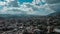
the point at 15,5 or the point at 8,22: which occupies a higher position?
the point at 15,5

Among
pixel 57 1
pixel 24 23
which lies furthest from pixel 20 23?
pixel 57 1

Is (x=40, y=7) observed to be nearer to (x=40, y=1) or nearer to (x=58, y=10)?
(x=40, y=1)

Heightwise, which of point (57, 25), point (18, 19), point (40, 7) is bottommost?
point (57, 25)

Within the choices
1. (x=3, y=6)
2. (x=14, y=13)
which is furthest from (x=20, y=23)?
(x=3, y=6)

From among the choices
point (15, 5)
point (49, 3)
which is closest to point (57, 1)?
point (49, 3)

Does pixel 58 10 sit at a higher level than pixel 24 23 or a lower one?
higher

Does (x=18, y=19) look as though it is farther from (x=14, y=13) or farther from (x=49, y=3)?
(x=49, y=3)

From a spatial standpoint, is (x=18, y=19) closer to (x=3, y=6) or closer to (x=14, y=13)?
(x=14, y=13)

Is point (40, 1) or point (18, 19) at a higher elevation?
point (40, 1)
